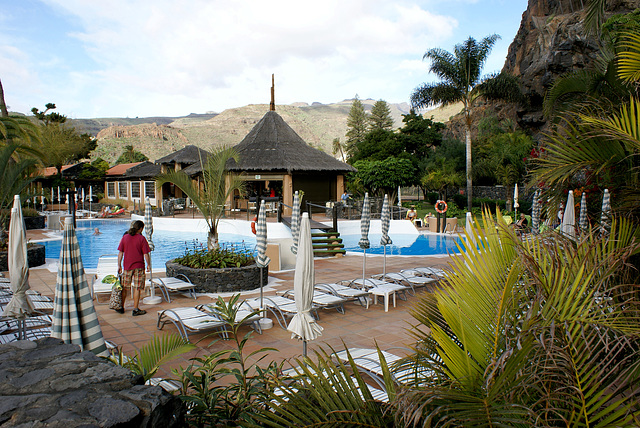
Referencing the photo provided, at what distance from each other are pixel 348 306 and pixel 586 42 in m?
29.2

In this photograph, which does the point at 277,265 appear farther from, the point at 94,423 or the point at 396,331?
the point at 94,423

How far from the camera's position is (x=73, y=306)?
3100mm

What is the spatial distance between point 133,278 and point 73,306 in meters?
3.49

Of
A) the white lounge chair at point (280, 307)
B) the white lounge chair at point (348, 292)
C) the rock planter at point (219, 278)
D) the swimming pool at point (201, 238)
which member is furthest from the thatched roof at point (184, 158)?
the white lounge chair at point (280, 307)

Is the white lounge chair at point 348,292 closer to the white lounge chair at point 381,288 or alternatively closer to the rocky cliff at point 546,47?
the white lounge chair at point 381,288

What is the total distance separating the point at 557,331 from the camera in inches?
81.2

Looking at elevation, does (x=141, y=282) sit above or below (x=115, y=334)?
above

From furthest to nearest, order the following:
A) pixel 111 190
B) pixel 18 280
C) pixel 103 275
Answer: pixel 111 190, pixel 103 275, pixel 18 280

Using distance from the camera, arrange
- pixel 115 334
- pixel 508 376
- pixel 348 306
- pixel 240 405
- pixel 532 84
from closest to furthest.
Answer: pixel 508 376, pixel 240 405, pixel 115 334, pixel 348 306, pixel 532 84

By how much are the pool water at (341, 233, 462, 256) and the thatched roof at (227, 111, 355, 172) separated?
634 centimetres

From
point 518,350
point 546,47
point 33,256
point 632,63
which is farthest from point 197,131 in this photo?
point 518,350

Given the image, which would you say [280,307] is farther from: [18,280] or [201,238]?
[201,238]

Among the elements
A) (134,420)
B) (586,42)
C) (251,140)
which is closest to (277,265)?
(134,420)

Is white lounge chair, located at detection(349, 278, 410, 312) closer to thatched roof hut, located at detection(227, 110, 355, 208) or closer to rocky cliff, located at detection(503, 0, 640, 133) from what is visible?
thatched roof hut, located at detection(227, 110, 355, 208)
